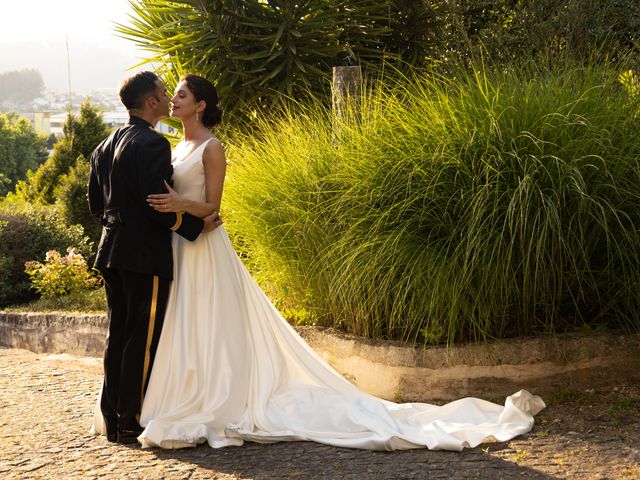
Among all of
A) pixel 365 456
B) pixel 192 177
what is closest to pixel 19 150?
pixel 192 177

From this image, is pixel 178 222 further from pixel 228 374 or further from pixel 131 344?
pixel 228 374

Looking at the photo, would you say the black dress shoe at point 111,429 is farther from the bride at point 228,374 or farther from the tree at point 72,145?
the tree at point 72,145

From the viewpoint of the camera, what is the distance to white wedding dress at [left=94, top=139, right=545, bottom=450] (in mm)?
4629

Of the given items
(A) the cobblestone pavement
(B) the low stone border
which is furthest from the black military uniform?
(B) the low stone border

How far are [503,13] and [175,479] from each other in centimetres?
775

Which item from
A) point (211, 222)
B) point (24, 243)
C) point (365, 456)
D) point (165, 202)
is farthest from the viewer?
point (24, 243)

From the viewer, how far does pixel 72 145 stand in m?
16.0

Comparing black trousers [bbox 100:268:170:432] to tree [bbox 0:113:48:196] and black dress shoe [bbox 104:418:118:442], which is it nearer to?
black dress shoe [bbox 104:418:118:442]

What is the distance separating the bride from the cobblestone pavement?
0.13 metres

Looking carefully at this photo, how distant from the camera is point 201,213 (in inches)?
190

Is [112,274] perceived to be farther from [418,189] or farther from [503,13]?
[503,13]

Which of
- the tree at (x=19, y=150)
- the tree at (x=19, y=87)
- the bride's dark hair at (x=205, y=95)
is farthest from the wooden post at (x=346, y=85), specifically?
the tree at (x=19, y=87)

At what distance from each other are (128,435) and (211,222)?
1.20m

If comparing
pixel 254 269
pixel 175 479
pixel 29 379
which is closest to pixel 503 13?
pixel 254 269
